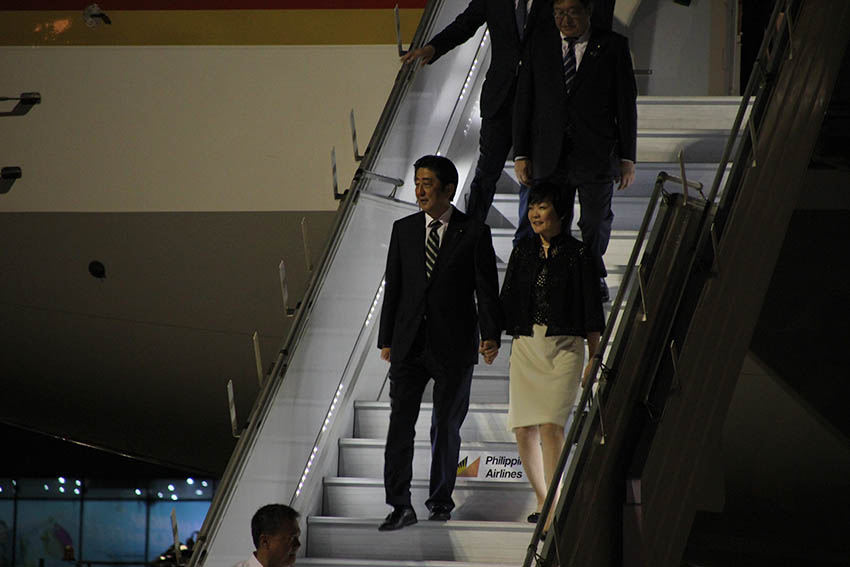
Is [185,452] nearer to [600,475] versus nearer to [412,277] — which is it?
[412,277]

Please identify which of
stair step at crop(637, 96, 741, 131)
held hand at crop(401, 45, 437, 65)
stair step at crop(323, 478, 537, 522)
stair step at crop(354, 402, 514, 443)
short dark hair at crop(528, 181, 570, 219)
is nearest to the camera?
short dark hair at crop(528, 181, 570, 219)

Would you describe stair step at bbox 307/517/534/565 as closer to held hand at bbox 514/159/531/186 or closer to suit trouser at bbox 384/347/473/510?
suit trouser at bbox 384/347/473/510

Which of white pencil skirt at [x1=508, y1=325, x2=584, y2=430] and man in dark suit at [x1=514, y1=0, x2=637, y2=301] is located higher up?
man in dark suit at [x1=514, y1=0, x2=637, y2=301]

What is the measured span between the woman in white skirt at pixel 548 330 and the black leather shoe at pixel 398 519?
16.7 inches

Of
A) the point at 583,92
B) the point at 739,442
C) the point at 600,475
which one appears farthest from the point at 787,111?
the point at 739,442

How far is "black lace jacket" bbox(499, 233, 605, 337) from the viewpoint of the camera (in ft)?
12.9

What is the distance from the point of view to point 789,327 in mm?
7559

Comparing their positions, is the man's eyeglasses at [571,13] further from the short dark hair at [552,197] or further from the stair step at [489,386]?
the stair step at [489,386]

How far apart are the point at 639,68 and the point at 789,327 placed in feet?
6.21

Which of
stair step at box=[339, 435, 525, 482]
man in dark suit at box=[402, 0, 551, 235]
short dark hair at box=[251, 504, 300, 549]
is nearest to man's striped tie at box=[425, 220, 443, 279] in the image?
man in dark suit at box=[402, 0, 551, 235]

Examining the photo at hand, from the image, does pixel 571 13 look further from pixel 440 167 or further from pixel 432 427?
pixel 432 427

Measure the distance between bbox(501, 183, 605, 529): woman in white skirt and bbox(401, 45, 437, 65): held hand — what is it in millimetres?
1224

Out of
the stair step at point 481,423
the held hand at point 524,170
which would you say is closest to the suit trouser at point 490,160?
the held hand at point 524,170

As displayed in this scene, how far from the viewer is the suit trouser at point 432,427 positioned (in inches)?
162
